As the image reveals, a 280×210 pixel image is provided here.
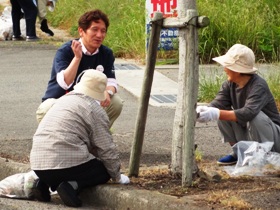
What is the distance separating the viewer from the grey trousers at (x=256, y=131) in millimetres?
7000

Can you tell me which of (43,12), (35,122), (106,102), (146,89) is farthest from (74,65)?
(43,12)

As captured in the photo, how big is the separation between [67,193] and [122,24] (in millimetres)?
8027

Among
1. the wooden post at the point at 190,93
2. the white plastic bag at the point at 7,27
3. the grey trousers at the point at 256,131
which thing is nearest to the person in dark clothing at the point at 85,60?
the grey trousers at the point at 256,131

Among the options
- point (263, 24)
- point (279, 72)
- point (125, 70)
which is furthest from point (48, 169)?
point (263, 24)

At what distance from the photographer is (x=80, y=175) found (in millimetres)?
6559

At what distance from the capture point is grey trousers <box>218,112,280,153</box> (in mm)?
7000

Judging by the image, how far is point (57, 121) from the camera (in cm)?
659

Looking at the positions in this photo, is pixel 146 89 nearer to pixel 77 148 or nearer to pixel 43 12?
pixel 77 148

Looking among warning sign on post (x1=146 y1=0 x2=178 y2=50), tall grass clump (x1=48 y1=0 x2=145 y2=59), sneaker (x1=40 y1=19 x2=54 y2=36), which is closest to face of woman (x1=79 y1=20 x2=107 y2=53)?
warning sign on post (x1=146 y1=0 x2=178 y2=50)

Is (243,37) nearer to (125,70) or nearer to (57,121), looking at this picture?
(125,70)

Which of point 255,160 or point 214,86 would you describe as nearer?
point 255,160

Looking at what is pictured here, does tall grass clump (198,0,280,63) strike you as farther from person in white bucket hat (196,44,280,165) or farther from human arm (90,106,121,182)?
human arm (90,106,121,182)

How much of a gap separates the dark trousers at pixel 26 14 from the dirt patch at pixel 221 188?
9.29 metres

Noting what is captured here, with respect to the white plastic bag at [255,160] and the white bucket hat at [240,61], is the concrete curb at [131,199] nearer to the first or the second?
the white plastic bag at [255,160]
